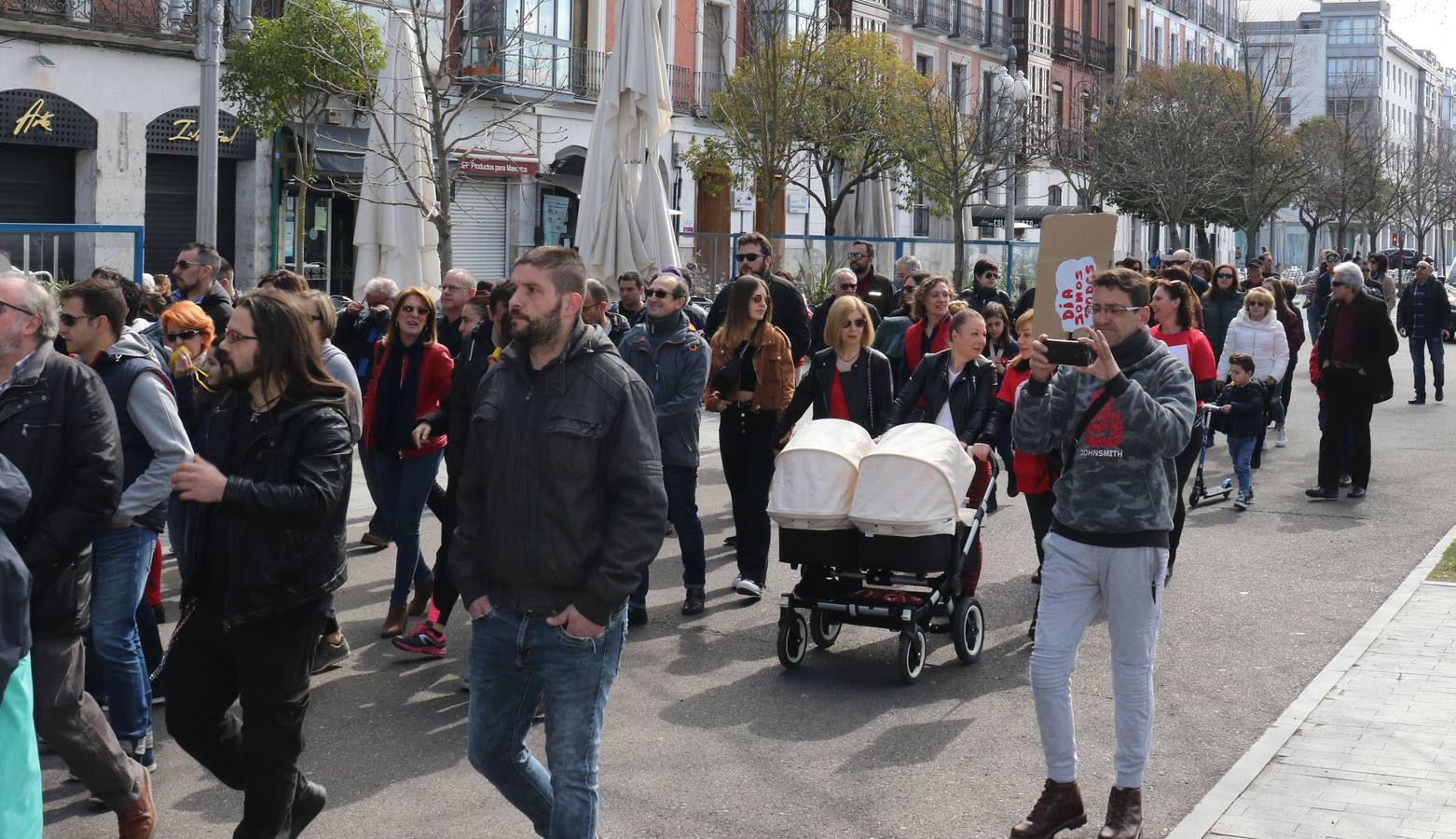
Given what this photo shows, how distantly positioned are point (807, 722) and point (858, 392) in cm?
248

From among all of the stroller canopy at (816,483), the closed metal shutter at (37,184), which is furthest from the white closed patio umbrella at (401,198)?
the stroller canopy at (816,483)

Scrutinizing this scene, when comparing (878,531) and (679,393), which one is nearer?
(878,531)

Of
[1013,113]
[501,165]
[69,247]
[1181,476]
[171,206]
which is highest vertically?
[1013,113]

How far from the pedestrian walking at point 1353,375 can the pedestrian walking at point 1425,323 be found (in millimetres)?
8364

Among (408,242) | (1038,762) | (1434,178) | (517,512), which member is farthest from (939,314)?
(1434,178)

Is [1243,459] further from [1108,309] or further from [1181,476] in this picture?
[1108,309]

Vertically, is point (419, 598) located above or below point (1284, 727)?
above

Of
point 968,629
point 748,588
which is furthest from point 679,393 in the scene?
point 968,629

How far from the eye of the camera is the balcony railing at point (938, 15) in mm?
43566

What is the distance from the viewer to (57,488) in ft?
15.4

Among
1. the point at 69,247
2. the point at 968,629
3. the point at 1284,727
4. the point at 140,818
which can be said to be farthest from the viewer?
the point at 69,247

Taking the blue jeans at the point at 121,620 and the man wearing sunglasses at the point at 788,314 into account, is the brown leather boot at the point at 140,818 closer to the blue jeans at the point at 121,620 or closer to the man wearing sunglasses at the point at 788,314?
the blue jeans at the point at 121,620

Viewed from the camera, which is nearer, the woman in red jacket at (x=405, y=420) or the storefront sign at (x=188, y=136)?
the woman in red jacket at (x=405, y=420)

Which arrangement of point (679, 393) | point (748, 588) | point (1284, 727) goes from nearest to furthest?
point (1284, 727)
point (679, 393)
point (748, 588)
